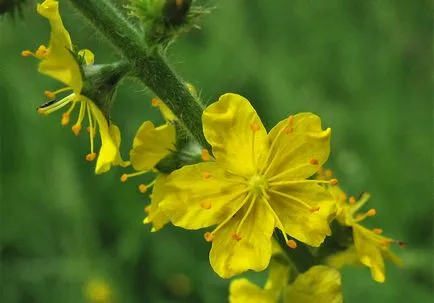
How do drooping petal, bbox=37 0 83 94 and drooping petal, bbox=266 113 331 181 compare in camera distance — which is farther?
drooping petal, bbox=266 113 331 181

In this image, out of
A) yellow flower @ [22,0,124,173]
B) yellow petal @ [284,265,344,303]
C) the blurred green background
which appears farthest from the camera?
the blurred green background

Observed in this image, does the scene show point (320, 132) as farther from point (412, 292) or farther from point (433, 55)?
point (433, 55)

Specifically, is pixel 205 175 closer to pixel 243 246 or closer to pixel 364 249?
pixel 243 246

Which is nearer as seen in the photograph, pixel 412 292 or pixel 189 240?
pixel 412 292

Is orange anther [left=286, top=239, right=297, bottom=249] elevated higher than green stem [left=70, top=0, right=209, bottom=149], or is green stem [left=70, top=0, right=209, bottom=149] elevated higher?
green stem [left=70, top=0, right=209, bottom=149]

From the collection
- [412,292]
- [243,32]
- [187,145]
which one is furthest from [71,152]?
[187,145]

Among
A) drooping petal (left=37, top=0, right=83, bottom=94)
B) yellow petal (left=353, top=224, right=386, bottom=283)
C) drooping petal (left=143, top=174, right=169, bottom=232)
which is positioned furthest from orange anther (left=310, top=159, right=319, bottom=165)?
drooping petal (left=37, top=0, right=83, bottom=94)

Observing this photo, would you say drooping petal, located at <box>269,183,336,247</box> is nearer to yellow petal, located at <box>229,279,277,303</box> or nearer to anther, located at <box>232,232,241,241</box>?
anther, located at <box>232,232,241,241</box>

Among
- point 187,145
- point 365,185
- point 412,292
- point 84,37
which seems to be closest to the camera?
point 187,145

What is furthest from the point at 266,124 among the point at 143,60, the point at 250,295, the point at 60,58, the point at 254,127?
the point at 60,58
